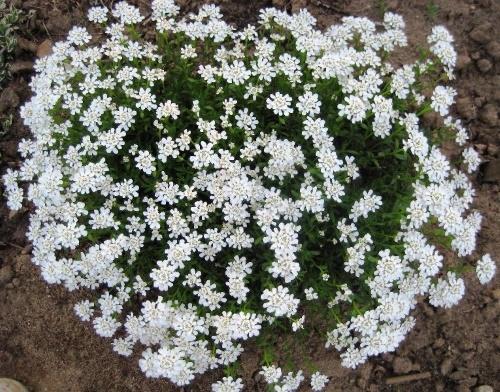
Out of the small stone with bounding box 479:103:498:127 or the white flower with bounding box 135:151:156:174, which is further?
the small stone with bounding box 479:103:498:127

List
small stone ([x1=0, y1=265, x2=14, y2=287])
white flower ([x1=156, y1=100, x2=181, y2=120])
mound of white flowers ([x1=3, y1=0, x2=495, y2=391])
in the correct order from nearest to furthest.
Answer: mound of white flowers ([x1=3, y1=0, x2=495, y2=391]) < white flower ([x1=156, y1=100, x2=181, y2=120]) < small stone ([x1=0, y1=265, x2=14, y2=287])

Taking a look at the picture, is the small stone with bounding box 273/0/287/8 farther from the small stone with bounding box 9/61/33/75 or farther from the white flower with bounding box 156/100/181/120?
the small stone with bounding box 9/61/33/75

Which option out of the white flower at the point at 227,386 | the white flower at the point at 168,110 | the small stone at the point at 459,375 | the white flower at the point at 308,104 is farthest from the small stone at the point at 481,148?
the white flower at the point at 227,386

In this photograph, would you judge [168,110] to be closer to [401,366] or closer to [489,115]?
[401,366]

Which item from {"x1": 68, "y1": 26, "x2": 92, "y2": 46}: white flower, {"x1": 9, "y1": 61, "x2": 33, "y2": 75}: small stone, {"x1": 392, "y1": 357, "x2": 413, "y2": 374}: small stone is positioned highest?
{"x1": 9, "y1": 61, "x2": 33, "y2": 75}: small stone

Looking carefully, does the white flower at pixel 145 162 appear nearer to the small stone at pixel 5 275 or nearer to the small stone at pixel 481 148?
the small stone at pixel 5 275

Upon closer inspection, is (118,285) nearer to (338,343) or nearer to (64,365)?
(64,365)

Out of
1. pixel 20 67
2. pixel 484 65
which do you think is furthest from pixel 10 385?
pixel 484 65

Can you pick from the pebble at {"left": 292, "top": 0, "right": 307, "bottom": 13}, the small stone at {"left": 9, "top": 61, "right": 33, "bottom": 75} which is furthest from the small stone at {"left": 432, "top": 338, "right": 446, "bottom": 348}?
the small stone at {"left": 9, "top": 61, "right": 33, "bottom": 75}
